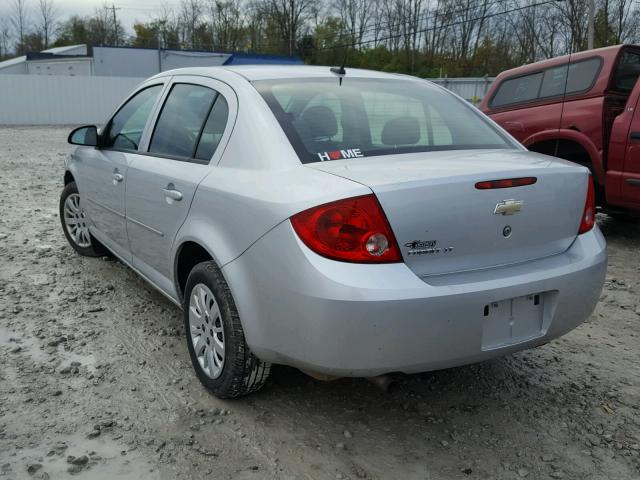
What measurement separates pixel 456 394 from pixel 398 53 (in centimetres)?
4673

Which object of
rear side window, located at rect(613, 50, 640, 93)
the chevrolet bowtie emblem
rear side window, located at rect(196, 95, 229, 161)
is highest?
rear side window, located at rect(613, 50, 640, 93)

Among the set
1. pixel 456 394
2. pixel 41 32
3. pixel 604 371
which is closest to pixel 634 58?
pixel 604 371

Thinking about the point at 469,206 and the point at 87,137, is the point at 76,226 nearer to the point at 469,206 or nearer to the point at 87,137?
the point at 87,137

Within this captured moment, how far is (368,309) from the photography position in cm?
220

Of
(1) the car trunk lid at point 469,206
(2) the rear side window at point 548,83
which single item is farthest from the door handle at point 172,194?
(2) the rear side window at point 548,83

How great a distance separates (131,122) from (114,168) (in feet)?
1.26

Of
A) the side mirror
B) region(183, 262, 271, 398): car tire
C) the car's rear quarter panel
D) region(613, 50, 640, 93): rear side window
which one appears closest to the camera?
the car's rear quarter panel

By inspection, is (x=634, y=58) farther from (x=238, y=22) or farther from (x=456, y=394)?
(x=238, y=22)

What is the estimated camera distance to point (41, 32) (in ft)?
224

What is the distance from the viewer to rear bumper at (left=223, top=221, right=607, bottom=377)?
2225 millimetres

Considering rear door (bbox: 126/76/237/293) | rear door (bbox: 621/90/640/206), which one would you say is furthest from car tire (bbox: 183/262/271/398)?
rear door (bbox: 621/90/640/206)

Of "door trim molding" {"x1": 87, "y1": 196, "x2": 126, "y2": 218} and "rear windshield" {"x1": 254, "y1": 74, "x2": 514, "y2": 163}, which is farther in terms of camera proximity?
"door trim molding" {"x1": 87, "y1": 196, "x2": 126, "y2": 218}

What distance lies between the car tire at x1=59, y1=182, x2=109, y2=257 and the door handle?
88.2 inches

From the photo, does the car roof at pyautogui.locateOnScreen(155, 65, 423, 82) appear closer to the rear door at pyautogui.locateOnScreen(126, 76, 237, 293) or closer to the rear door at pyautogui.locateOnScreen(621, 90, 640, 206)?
the rear door at pyautogui.locateOnScreen(126, 76, 237, 293)
